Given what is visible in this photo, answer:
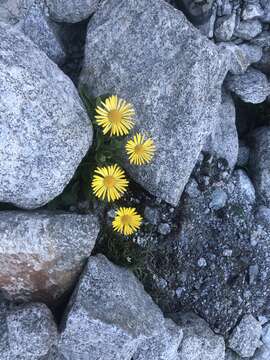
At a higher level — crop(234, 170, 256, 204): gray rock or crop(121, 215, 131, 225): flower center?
crop(234, 170, 256, 204): gray rock

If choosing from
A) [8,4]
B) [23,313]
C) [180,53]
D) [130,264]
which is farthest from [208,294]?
[8,4]

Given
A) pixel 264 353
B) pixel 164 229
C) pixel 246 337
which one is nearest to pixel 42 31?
pixel 164 229

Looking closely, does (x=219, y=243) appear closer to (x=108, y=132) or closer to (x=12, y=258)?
(x=108, y=132)

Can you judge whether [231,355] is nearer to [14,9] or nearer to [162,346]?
[162,346]

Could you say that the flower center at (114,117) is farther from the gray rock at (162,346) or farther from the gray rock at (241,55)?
the gray rock at (162,346)

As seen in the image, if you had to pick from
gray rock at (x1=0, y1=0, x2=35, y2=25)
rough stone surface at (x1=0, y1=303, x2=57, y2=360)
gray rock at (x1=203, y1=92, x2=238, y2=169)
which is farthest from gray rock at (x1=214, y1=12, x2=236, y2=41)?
rough stone surface at (x1=0, y1=303, x2=57, y2=360)

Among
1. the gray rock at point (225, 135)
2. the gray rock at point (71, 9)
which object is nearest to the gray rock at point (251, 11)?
the gray rock at point (225, 135)

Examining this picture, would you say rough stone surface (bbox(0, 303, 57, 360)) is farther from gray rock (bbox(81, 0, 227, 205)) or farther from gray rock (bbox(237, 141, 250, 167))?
gray rock (bbox(237, 141, 250, 167))
